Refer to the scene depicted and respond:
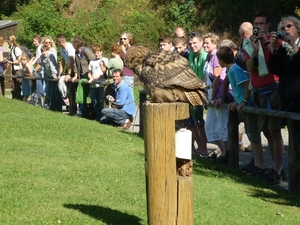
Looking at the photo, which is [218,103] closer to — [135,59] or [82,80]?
[135,59]

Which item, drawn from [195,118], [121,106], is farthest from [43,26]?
[195,118]

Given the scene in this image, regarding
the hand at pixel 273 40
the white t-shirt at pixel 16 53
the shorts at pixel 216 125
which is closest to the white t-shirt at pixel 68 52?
the white t-shirt at pixel 16 53

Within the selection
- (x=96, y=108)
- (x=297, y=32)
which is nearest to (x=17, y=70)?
(x=96, y=108)

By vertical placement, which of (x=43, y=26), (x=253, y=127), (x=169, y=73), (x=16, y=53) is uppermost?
(x=43, y=26)

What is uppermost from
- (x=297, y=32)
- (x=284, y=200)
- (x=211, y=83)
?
(x=297, y=32)

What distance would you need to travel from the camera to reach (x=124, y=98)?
16.0m

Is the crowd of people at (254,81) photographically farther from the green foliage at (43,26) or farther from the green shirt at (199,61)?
the green foliage at (43,26)

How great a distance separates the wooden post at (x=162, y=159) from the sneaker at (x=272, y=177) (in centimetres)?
407

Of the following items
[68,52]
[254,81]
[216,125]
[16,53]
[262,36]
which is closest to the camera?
[262,36]

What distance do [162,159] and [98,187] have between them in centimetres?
279

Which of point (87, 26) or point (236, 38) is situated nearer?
point (236, 38)

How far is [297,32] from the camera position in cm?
1010

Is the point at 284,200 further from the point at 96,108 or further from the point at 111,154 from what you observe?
the point at 96,108

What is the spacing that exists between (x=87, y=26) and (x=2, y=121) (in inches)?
884
